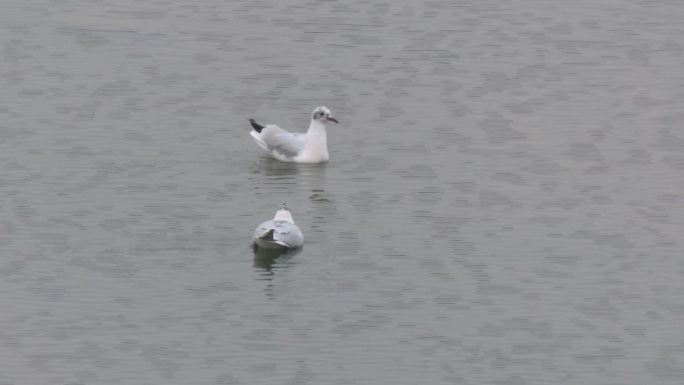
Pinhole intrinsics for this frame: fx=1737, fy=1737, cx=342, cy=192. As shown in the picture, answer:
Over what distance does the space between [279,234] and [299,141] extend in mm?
5547

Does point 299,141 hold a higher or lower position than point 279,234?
higher

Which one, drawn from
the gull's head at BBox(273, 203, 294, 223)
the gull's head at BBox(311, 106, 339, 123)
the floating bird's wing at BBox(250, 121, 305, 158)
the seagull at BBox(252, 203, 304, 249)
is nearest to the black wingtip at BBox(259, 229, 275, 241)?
the seagull at BBox(252, 203, 304, 249)

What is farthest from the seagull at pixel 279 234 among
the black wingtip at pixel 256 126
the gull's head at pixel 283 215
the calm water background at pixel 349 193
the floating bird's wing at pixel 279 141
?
the black wingtip at pixel 256 126

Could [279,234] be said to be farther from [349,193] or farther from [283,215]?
Answer: [349,193]

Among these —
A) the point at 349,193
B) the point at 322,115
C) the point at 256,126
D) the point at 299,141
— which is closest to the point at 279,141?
the point at 299,141

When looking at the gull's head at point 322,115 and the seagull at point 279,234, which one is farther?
the gull's head at point 322,115

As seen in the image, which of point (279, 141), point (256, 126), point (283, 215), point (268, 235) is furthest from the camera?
point (256, 126)

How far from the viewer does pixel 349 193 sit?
2694 cm

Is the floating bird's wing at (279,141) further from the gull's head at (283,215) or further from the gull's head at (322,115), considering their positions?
the gull's head at (283,215)

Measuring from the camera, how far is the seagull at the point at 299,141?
94.1 feet

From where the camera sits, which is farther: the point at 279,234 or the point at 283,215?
the point at 283,215

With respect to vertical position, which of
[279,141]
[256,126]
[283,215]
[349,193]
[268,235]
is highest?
[256,126]

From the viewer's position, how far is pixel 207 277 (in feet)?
74.6

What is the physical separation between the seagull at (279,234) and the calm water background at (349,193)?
285mm
